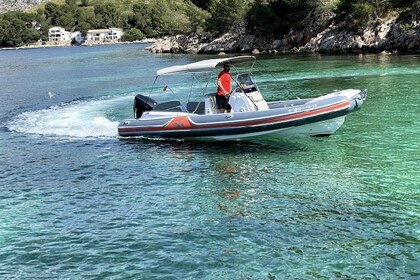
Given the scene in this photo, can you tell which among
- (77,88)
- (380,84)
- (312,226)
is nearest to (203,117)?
(312,226)

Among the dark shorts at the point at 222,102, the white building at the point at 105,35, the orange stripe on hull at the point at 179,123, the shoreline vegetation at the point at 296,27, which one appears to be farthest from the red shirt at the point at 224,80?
the white building at the point at 105,35

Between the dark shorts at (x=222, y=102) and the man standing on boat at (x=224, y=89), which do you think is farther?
the dark shorts at (x=222, y=102)

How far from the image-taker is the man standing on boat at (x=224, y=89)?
16.2 m

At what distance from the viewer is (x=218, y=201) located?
1103 centimetres

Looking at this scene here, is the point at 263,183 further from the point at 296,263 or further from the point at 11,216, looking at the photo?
the point at 11,216

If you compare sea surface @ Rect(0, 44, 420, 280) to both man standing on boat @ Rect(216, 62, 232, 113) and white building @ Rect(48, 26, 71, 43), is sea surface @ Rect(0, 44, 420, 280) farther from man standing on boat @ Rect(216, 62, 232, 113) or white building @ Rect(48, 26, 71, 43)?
white building @ Rect(48, 26, 71, 43)

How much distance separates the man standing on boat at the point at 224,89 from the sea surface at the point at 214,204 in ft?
4.10

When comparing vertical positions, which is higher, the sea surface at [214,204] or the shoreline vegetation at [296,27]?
the shoreline vegetation at [296,27]

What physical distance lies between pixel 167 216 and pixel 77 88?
29.7 meters

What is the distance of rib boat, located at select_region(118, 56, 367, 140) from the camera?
48.6 ft

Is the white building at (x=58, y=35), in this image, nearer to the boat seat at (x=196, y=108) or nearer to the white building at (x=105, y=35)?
the white building at (x=105, y=35)

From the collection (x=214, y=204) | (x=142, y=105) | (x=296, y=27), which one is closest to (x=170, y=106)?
(x=142, y=105)

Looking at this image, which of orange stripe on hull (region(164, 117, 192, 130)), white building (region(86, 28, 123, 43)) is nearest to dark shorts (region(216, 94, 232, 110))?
orange stripe on hull (region(164, 117, 192, 130))

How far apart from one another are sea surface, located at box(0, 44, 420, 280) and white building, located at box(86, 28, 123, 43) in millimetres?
172368
